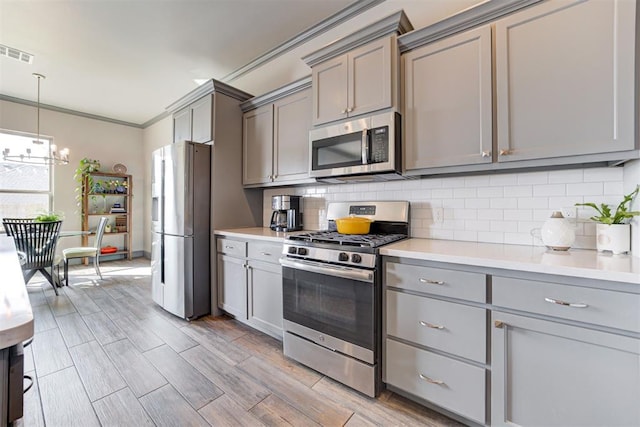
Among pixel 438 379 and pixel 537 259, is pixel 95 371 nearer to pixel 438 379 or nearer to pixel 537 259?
pixel 438 379

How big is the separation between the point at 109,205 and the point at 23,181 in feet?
4.16

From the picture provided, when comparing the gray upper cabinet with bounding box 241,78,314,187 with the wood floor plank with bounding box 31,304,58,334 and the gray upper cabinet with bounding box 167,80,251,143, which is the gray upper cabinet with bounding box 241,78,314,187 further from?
the wood floor plank with bounding box 31,304,58,334

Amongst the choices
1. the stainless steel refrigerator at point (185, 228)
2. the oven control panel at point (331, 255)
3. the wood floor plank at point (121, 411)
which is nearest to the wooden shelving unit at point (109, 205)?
the stainless steel refrigerator at point (185, 228)

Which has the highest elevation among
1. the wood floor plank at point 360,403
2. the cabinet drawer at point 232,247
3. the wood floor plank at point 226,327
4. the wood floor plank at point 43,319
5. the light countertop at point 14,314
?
the light countertop at point 14,314

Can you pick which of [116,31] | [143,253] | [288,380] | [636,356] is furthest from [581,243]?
[143,253]

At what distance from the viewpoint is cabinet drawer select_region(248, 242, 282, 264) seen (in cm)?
228

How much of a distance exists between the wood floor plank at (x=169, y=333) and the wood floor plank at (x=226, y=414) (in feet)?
2.54

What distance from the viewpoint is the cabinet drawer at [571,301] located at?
1.06 meters

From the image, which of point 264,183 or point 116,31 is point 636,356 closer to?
point 264,183

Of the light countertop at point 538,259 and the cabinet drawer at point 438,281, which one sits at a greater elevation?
the light countertop at point 538,259

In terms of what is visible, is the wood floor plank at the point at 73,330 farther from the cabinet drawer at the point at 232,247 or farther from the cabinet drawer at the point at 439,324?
the cabinet drawer at the point at 439,324

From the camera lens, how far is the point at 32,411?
1.55 meters

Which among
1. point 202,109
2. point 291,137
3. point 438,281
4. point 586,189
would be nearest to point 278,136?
point 291,137

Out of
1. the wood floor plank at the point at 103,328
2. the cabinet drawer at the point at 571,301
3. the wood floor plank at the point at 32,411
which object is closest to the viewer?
the cabinet drawer at the point at 571,301
